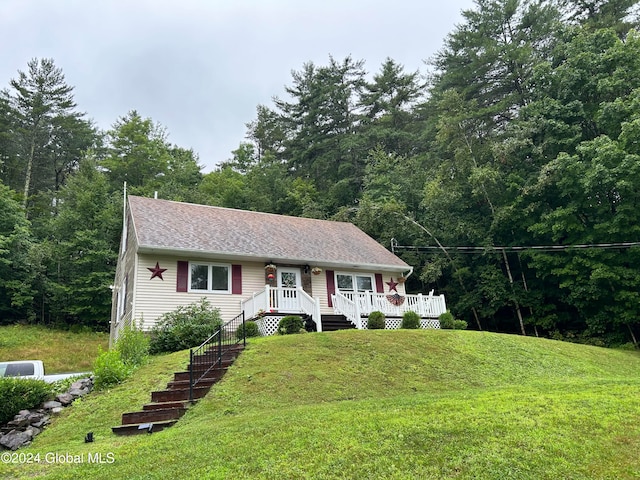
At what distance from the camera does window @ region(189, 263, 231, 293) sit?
14711mm

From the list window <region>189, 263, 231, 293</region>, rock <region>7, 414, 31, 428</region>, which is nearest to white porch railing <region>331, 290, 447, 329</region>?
window <region>189, 263, 231, 293</region>

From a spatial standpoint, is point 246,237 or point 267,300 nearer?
point 267,300

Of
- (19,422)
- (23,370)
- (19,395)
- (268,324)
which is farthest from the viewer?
(268,324)

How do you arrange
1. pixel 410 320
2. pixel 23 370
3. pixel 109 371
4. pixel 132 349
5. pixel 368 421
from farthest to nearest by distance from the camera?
pixel 410 320
pixel 23 370
pixel 132 349
pixel 109 371
pixel 368 421

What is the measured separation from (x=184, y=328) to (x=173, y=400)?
5.13m

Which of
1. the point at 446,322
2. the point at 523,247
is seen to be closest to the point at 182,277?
the point at 446,322

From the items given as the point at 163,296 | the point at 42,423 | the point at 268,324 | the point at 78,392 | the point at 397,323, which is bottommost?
the point at 42,423

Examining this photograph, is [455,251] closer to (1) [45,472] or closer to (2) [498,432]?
(2) [498,432]

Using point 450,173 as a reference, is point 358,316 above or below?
below

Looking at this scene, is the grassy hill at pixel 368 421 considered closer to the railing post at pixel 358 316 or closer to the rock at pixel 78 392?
the rock at pixel 78 392

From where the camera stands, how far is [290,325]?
13172 mm

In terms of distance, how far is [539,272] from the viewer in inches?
761

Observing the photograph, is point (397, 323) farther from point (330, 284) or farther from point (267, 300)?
point (267, 300)

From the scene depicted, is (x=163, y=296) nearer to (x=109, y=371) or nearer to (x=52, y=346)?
(x=109, y=371)
